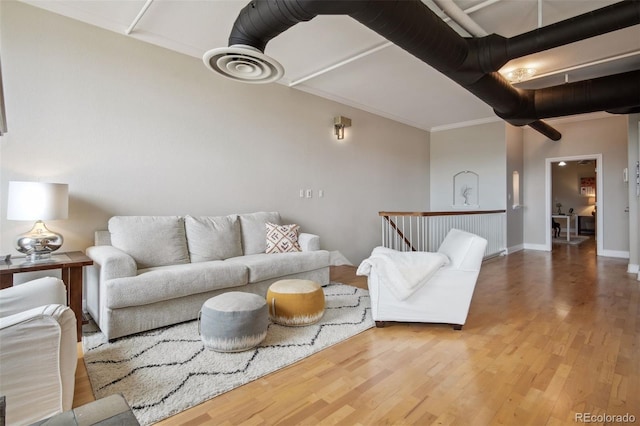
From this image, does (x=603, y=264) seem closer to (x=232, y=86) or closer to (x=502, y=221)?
(x=502, y=221)

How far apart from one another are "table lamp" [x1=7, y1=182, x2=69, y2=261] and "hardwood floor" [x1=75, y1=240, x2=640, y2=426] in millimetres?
1099

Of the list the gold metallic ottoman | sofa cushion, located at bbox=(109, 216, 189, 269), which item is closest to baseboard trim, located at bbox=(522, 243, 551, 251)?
the gold metallic ottoman

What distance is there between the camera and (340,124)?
5.18 m

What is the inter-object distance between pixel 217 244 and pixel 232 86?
2.01m

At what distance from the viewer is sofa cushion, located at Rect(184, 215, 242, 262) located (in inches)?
131

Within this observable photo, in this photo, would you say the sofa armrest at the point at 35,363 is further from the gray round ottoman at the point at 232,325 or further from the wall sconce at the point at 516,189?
the wall sconce at the point at 516,189

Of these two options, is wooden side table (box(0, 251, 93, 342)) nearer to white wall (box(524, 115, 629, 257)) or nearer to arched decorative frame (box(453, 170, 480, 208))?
arched decorative frame (box(453, 170, 480, 208))

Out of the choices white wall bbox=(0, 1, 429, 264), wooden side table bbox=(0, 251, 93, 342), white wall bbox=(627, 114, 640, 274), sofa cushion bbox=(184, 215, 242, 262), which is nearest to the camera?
wooden side table bbox=(0, 251, 93, 342)

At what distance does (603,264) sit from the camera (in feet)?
18.1

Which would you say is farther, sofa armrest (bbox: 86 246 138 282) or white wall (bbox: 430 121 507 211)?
white wall (bbox: 430 121 507 211)

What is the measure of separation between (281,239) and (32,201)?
2.26m

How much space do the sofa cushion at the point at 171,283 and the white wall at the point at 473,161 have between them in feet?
18.4

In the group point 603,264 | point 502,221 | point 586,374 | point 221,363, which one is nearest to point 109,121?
point 221,363

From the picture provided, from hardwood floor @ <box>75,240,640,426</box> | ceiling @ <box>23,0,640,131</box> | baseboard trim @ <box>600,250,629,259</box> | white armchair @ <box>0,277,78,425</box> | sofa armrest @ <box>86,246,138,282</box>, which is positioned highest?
ceiling @ <box>23,0,640,131</box>
